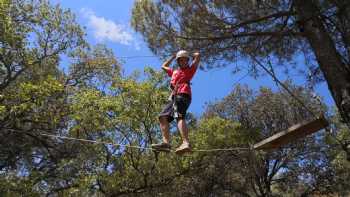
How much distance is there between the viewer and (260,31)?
8.77 metres

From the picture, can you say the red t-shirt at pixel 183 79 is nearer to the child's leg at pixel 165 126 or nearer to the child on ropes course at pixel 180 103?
the child on ropes course at pixel 180 103

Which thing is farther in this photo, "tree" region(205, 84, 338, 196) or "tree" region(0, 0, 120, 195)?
"tree" region(205, 84, 338, 196)

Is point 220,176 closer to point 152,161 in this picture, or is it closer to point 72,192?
point 152,161

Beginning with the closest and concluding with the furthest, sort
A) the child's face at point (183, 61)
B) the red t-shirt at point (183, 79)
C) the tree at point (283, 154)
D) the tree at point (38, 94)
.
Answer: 1. the red t-shirt at point (183, 79)
2. the child's face at point (183, 61)
3. the tree at point (38, 94)
4. the tree at point (283, 154)

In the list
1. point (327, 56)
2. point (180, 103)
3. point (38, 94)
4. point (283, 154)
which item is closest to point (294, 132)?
point (327, 56)

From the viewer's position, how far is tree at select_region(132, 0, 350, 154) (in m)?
7.11

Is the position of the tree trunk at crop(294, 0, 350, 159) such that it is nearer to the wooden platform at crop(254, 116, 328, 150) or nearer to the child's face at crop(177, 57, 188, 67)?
the wooden platform at crop(254, 116, 328, 150)

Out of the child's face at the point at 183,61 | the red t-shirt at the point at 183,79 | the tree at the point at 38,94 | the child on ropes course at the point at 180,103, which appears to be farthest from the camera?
the tree at the point at 38,94

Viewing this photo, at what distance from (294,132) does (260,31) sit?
2.92m

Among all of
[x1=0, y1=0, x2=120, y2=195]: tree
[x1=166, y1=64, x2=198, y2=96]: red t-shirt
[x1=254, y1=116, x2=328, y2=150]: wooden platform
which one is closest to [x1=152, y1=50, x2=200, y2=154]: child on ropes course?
[x1=166, y1=64, x2=198, y2=96]: red t-shirt

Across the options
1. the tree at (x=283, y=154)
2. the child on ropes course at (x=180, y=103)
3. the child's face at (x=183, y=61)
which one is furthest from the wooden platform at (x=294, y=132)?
the tree at (x=283, y=154)

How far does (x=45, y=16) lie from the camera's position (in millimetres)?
14203

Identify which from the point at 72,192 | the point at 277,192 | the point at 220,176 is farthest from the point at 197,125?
the point at 277,192

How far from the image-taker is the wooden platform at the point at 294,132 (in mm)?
6184
